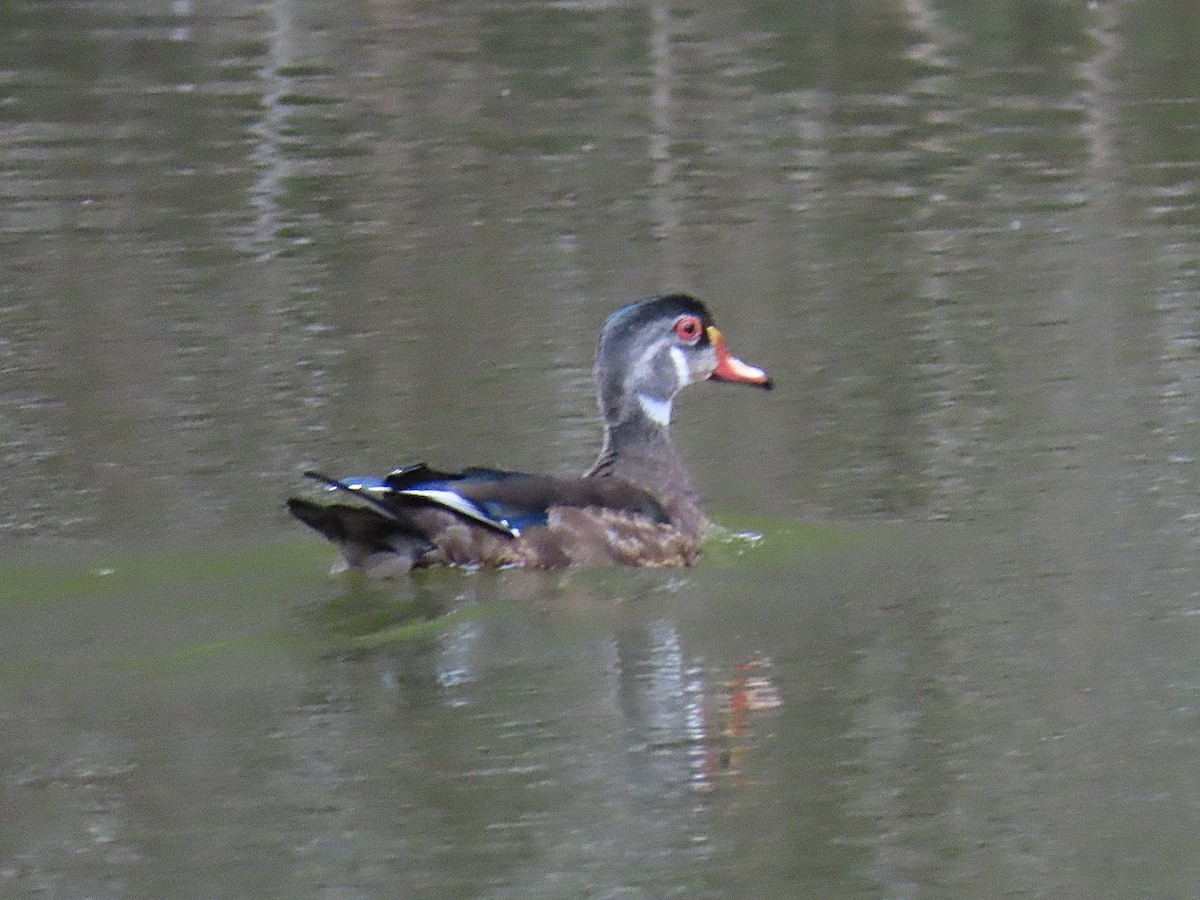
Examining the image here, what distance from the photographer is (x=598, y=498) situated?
10703mm

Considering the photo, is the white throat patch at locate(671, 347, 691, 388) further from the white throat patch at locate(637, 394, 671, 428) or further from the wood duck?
the white throat patch at locate(637, 394, 671, 428)

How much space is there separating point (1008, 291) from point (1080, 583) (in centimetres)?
483

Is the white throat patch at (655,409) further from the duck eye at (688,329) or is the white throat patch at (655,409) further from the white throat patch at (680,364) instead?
the duck eye at (688,329)

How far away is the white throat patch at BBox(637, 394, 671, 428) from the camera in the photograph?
37.3 feet

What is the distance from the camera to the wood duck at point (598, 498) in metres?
10.2

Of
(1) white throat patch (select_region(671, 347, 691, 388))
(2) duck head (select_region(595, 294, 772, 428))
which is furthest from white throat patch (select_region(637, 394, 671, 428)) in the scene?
(1) white throat patch (select_region(671, 347, 691, 388))

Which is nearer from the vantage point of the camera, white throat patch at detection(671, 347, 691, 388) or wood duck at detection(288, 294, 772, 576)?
wood duck at detection(288, 294, 772, 576)

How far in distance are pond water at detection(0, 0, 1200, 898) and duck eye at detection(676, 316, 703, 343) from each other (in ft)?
2.21

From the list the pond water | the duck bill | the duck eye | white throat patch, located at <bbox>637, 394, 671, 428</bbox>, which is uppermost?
the duck eye

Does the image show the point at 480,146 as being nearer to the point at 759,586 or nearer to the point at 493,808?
the point at 759,586

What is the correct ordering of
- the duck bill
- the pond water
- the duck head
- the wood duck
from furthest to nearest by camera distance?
the duck bill
the duck head
the wood duck
the pond water

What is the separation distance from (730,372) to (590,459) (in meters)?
0.77


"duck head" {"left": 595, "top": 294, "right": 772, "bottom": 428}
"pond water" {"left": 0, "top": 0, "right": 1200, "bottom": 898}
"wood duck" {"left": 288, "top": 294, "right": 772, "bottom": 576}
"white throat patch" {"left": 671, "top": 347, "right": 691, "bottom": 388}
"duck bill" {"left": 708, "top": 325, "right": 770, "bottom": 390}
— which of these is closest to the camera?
"pond water" {"left": 0, "top": 0, "right": 1200, "bottom": 898}

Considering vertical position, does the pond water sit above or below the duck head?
below
